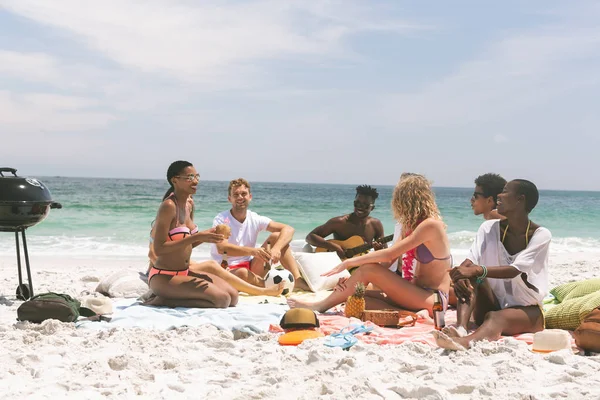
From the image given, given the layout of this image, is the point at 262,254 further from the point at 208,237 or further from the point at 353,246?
the point at 353,246

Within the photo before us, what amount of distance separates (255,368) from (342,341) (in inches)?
32.8

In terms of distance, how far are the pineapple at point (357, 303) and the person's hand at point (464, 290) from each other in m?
1.11

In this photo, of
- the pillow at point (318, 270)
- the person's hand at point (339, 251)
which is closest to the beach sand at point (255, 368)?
the pillow at point (318, 270)

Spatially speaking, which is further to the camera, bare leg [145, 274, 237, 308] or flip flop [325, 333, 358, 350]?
bare leg [145, 274, 237, 308]

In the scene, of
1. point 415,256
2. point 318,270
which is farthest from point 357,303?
point 318,270

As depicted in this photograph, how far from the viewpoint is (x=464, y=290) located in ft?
15.6

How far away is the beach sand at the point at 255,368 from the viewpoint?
367 centimetres

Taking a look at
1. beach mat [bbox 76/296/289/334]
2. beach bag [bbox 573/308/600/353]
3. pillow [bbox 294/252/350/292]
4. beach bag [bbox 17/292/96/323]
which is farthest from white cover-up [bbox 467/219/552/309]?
beach bag [bbox 17/292/96/323]

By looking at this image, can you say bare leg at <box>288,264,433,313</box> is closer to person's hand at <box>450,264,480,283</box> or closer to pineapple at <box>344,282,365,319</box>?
pineapple at <box>344,282,365,319</box>

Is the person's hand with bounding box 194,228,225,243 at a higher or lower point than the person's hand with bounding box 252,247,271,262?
higher

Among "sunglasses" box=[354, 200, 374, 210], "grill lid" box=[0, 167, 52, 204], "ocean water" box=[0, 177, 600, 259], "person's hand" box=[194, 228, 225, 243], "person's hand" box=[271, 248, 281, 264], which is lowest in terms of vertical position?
"ocean water" box=[0, 177, 600, 259]

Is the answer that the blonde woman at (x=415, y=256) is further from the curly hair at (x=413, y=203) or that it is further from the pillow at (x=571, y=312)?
the pillow at (x=571, y=312)

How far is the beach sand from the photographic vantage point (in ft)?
12.1

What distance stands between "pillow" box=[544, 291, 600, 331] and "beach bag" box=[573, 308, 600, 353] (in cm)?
60
